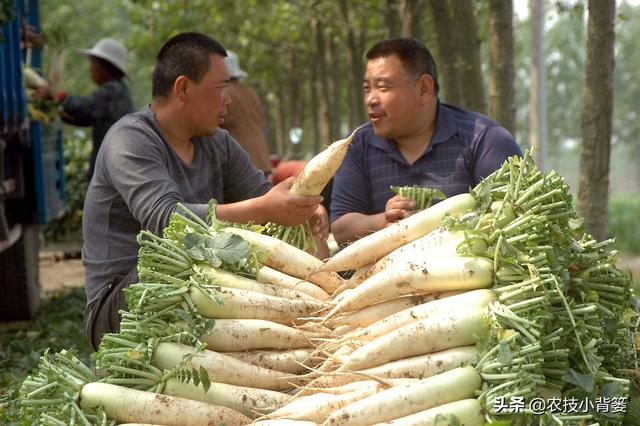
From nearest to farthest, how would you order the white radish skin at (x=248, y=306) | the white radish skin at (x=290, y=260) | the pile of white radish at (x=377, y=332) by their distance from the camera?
1. the pile of white radish at (x=377, y=332)
2. the white radish skin at (x=248, y=306)
3. the white radish skin at (x=290, y=260)

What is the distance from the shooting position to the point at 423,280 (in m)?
3.76

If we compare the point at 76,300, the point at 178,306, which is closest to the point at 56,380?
the point at 178,306

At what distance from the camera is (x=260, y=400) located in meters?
3.68

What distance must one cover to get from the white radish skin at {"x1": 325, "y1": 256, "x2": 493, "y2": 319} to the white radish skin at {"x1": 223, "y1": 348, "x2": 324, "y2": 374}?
18 centimetres

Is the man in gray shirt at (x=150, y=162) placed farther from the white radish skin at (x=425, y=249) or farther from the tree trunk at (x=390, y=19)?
the tree trunk at (x=390, y=19)

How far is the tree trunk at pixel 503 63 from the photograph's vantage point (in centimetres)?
793

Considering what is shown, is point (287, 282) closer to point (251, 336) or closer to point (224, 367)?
point (251, 336)

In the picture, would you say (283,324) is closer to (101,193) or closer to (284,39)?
(101,193)

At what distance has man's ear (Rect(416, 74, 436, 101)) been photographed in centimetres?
573

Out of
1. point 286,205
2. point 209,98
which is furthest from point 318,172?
point 209,98

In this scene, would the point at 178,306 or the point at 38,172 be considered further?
the point at 38,172

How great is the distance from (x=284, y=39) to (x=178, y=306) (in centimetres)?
2234

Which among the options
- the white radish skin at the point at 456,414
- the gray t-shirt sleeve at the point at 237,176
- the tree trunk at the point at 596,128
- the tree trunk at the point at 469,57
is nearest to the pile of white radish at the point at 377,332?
the white radish skin at the point at 456,414

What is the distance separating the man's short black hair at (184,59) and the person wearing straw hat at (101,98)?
5140mm
